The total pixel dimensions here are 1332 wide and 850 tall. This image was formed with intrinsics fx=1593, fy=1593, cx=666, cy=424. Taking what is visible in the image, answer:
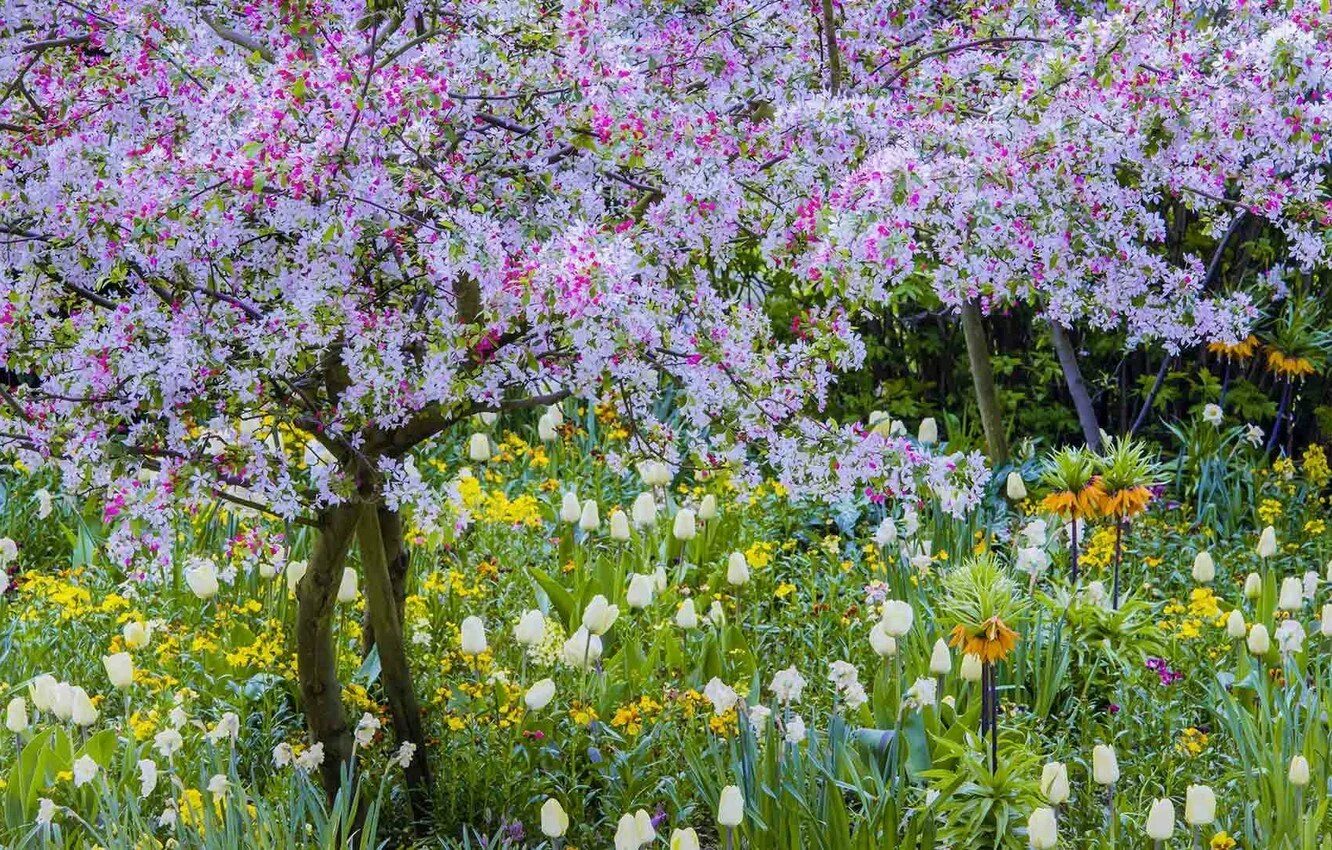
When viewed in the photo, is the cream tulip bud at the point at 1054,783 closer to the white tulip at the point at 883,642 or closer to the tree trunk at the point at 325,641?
the white tulip at the point at 883,642

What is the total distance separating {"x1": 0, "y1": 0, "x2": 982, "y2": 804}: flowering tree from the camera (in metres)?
2.81

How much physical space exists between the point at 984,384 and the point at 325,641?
3.11 meters

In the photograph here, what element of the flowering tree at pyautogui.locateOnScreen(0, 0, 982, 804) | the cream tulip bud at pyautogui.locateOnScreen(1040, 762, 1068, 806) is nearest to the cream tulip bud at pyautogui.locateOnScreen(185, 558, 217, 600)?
the flowering tree at pyautogui.locateOnScreen(0, 0, 982, 804)

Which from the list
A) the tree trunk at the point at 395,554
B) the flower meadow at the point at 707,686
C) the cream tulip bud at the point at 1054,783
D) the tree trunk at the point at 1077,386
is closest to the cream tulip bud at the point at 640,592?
the flower meadow at the point at 707,686

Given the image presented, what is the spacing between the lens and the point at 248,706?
13.9 ft

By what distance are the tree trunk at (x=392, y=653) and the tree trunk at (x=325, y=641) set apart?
0.07 metres

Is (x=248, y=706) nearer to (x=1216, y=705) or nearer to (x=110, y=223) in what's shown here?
(x=110, y=223)

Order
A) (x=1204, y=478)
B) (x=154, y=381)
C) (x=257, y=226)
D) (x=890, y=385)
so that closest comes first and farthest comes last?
(x=154, y=381), (x=257, y=226), (x=1204, y=478), (x=890, y=385)

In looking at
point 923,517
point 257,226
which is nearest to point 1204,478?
point 923,517

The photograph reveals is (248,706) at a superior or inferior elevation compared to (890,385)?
inferior

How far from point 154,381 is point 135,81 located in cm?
71

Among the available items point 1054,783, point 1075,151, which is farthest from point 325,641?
point 1075,151

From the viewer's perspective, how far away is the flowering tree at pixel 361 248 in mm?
2807

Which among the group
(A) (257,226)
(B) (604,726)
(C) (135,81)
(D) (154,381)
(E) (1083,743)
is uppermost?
(C) (135,81)
